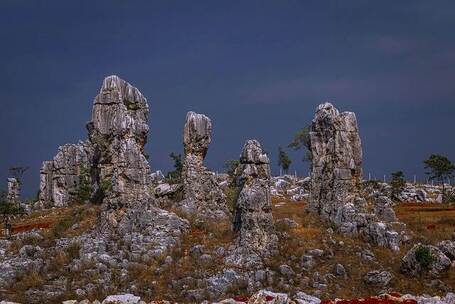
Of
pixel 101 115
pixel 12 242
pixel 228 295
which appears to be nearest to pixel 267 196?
pixel 228 295

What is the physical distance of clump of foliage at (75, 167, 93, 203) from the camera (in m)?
99.2

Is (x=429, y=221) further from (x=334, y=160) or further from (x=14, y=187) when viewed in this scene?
(x=14, y=187)

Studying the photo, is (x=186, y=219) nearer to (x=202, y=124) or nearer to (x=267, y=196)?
(x=267, y=196)

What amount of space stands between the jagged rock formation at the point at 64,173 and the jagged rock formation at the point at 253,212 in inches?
2655

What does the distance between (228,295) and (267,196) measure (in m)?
11.5

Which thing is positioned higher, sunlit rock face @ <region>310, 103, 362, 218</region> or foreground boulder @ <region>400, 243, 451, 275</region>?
sunlit rock face @ <region>310, 103, 362, 218</region>

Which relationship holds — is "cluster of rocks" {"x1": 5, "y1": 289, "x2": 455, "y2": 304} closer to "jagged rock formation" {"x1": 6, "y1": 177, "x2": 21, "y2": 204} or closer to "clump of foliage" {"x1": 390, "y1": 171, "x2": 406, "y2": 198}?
"clump of foliage" {"x1": 390, "y1": 171, "x2": 406, "y2": 198}

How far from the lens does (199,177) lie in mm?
69688

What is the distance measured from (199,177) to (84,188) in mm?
37288

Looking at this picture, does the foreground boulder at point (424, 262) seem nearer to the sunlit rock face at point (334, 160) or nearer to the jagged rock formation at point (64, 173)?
the sunlit rock face at point (334, 160)

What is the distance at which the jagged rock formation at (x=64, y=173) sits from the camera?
121 meters

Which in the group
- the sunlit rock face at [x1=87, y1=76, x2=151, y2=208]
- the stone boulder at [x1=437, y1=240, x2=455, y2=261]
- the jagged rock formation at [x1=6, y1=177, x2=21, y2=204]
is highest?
the jagged rock formation at [x1=6, y1=177, x2=21, y2=204]

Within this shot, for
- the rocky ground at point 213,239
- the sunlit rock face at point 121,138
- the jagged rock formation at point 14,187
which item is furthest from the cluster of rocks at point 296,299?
the jagged rock formation at point 14,187

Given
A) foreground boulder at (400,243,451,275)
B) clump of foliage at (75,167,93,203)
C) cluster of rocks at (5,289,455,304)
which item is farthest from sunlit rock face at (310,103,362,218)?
clump of foliage at (75,167,93,203)
